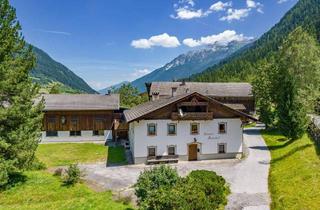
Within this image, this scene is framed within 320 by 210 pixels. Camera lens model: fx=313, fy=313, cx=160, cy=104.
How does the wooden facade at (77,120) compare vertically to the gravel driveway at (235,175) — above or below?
above

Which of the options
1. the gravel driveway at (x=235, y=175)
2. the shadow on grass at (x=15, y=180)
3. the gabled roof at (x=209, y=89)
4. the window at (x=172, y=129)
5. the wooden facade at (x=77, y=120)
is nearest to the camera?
the gravel driveway at (x=235, y=175)

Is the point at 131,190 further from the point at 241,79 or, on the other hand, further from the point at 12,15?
the point at 241,79

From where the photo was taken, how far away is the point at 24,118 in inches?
942

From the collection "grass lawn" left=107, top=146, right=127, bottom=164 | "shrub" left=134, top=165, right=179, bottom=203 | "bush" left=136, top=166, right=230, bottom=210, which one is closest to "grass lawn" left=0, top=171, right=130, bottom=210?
"shrub" left=134, top=165, right=179, bottom=203

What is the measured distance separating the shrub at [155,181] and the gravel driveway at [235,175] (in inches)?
176

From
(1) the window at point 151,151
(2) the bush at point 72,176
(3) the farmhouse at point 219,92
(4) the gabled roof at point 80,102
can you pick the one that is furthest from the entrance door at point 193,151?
(3) the farmhouse at point 219,92

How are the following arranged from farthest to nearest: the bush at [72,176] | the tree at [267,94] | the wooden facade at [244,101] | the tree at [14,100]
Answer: the wooden facade at [244,101]
the tree at [267,94]
the bush at [72,176]
the tree at [14,100]

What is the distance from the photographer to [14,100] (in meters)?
23.5

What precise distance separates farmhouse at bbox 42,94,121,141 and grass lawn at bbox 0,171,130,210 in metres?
19.4

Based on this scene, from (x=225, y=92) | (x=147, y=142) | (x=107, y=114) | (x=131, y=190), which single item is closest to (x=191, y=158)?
(x=147, y=142)

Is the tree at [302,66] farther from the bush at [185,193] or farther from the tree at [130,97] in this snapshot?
the tree at [130,97]

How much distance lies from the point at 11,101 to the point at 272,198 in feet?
67.3

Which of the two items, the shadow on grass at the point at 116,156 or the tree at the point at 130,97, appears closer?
the shadow on grass at the point at 116,156

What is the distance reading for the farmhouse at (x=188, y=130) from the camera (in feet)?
109
